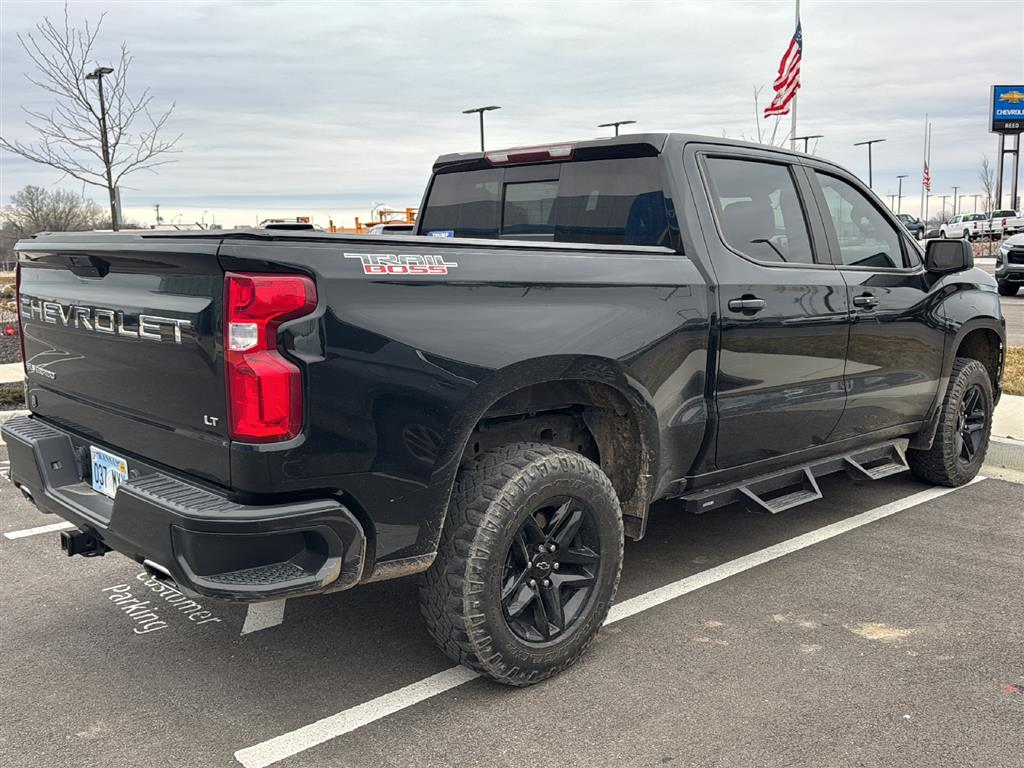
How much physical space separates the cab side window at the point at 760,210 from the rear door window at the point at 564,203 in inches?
12.6

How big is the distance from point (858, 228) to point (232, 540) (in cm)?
362

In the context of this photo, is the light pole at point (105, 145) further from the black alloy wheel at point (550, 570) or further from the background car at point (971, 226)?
the background car at point (971, 226)

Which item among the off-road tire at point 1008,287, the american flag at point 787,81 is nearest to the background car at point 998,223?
the off-road tire at point 1008,287

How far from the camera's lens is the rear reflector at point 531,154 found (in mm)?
4248

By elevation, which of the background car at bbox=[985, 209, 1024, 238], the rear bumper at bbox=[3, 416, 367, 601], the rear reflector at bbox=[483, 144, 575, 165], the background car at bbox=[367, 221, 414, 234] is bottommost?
the rear bumper at bbox=[3, 416, 367, 601]

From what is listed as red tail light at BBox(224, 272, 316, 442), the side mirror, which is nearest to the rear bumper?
red tail light at BBox(224, 272, 316, 442)

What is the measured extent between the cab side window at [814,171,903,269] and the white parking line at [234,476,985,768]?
1.48m

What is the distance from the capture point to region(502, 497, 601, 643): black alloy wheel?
3.27 meters

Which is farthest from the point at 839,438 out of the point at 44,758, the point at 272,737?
the point at 44,758

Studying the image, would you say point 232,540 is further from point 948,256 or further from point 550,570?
point 948,256

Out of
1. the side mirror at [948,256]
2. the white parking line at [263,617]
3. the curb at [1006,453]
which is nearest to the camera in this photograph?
the white parking line at [263,617]

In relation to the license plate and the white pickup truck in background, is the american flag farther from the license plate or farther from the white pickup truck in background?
the white pickup truck in background

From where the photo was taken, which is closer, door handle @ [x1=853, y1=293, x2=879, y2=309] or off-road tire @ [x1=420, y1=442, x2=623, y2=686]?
off-road tire @ [x1=420, y1=442, x2=623, y2=686]

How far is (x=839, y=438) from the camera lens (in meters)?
4.70
